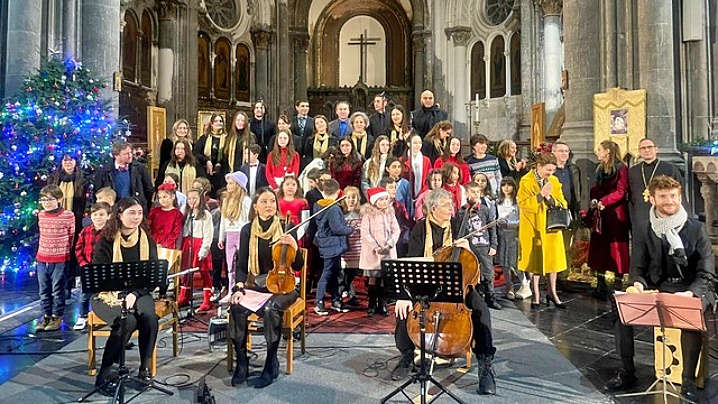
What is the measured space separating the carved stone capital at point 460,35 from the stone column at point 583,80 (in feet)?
38.3

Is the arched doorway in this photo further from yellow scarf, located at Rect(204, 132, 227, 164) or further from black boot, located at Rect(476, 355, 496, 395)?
black boot, located at Rect(476, 355, 496, 395)

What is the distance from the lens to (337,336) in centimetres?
575

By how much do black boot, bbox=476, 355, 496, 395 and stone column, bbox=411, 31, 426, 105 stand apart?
19067 millimetres

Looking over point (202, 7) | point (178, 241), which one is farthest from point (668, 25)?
point (202, 7)

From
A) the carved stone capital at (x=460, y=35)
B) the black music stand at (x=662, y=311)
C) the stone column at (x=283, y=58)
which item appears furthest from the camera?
the stone column at (x=283, y=58)

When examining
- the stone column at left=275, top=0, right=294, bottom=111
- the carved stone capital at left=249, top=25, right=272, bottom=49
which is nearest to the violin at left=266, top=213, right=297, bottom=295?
the stone column at left=275, top=0, right=294, bottom=111

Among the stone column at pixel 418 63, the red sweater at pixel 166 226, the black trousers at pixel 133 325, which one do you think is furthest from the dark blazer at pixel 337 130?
the stone column at pixel 418 63

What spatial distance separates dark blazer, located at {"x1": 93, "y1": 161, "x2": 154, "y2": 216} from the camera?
712 centimetres

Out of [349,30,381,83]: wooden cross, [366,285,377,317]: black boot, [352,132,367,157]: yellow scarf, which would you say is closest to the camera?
[366,285,377,317]: black boot

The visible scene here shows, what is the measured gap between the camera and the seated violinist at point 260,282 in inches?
176

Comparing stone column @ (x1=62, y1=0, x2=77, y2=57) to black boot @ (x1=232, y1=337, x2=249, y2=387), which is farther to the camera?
stone column @ (x1=62, y1=0, x2=77, y2=57)

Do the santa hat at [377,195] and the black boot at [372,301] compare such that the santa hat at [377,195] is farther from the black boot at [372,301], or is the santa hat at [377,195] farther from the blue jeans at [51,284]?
the blue jeans at [51,284]

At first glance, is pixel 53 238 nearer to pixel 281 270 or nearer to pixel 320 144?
pixel 281 270

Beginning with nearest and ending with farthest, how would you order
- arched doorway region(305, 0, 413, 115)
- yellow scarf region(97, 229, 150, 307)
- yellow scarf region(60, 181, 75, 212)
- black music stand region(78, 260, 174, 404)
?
black music stand region(78, 260, 174, 404), yellow scarf region(97, 229, 150, 307), yellow scarf region(60, 181, 75, 212), arched doorway region(305, 0, 413, 115)
